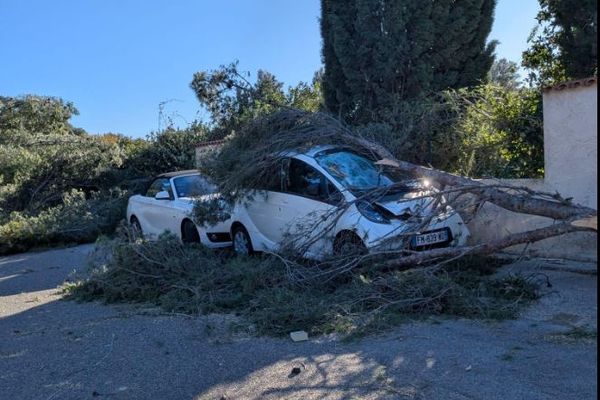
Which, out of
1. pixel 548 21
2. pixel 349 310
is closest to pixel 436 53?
pixel 548 21

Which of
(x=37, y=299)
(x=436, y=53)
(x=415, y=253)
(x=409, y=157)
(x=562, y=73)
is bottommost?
(x=37, y=299)

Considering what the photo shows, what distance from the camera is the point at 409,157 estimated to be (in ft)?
33.6

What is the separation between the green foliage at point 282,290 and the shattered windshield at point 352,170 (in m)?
1.59

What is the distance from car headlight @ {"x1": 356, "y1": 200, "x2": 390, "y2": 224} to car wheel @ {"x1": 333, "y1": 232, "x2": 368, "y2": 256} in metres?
0.30

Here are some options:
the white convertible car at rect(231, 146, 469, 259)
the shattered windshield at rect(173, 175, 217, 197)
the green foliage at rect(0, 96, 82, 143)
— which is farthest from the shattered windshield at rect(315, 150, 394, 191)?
the green foliage at rect(0, 96, 82, 143)

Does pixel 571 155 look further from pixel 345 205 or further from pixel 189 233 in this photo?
pixel 189 233

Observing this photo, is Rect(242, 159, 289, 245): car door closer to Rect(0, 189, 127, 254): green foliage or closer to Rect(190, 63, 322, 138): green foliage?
Rect(190, 63, 322, 138): green foliage

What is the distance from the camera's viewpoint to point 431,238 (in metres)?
7.55

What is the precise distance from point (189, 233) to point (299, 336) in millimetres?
5840

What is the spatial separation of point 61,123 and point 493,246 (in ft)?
98.3

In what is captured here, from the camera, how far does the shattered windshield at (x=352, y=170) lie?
324 inches

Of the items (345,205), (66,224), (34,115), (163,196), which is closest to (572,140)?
(345,205)

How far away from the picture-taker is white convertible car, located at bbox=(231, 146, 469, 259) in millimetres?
7328

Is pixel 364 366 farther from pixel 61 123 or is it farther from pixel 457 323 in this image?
pixel 61 123
